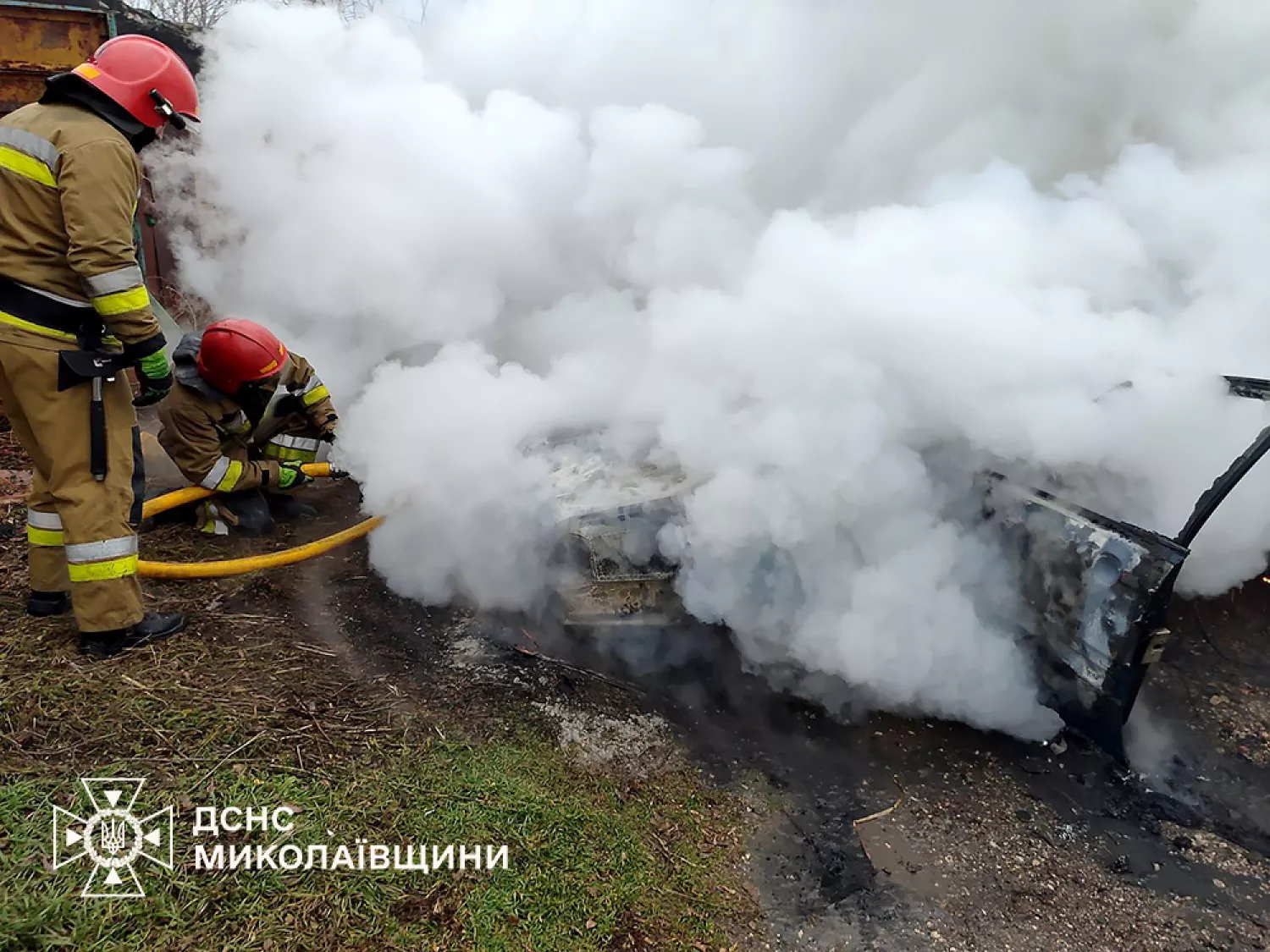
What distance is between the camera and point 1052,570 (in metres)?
3.19

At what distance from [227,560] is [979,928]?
3.70m

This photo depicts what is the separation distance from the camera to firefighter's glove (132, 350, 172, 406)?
10.3 feet

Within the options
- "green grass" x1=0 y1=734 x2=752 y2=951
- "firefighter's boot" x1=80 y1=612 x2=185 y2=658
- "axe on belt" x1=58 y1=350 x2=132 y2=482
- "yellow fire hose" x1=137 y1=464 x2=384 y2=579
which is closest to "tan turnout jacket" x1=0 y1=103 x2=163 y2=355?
"axe on belt" x1=58 y1=350 x2=132 y2=482

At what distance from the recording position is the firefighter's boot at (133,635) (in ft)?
10.2

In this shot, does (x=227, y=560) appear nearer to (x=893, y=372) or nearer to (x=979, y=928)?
(x=893, y=372)

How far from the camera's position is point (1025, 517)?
3.30 m

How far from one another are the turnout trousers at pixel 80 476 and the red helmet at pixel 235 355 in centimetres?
115

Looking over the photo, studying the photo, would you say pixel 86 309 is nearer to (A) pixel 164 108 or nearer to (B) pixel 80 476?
(B) pixel 80 476

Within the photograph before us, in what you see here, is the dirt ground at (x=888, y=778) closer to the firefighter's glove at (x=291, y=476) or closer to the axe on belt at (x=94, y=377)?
the firefighter's glove at (x=291, y=476)

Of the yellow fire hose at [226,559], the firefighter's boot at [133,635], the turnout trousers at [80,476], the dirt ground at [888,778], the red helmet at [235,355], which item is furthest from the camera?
the red helmet at [235,355]

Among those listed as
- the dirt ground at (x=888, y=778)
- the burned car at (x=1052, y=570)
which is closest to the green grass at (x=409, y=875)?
the dirt ground at (x=888, y=778)

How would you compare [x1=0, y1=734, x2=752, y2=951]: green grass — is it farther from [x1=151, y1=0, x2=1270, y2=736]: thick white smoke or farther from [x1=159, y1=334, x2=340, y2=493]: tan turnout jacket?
[x1=159, y1=334, x2=340, y2=493]: tan turnout jacket

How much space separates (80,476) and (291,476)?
173cm

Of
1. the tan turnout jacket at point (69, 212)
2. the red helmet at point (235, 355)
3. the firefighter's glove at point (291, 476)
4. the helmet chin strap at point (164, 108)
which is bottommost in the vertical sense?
the firefighter's glove at point (291, 476)
